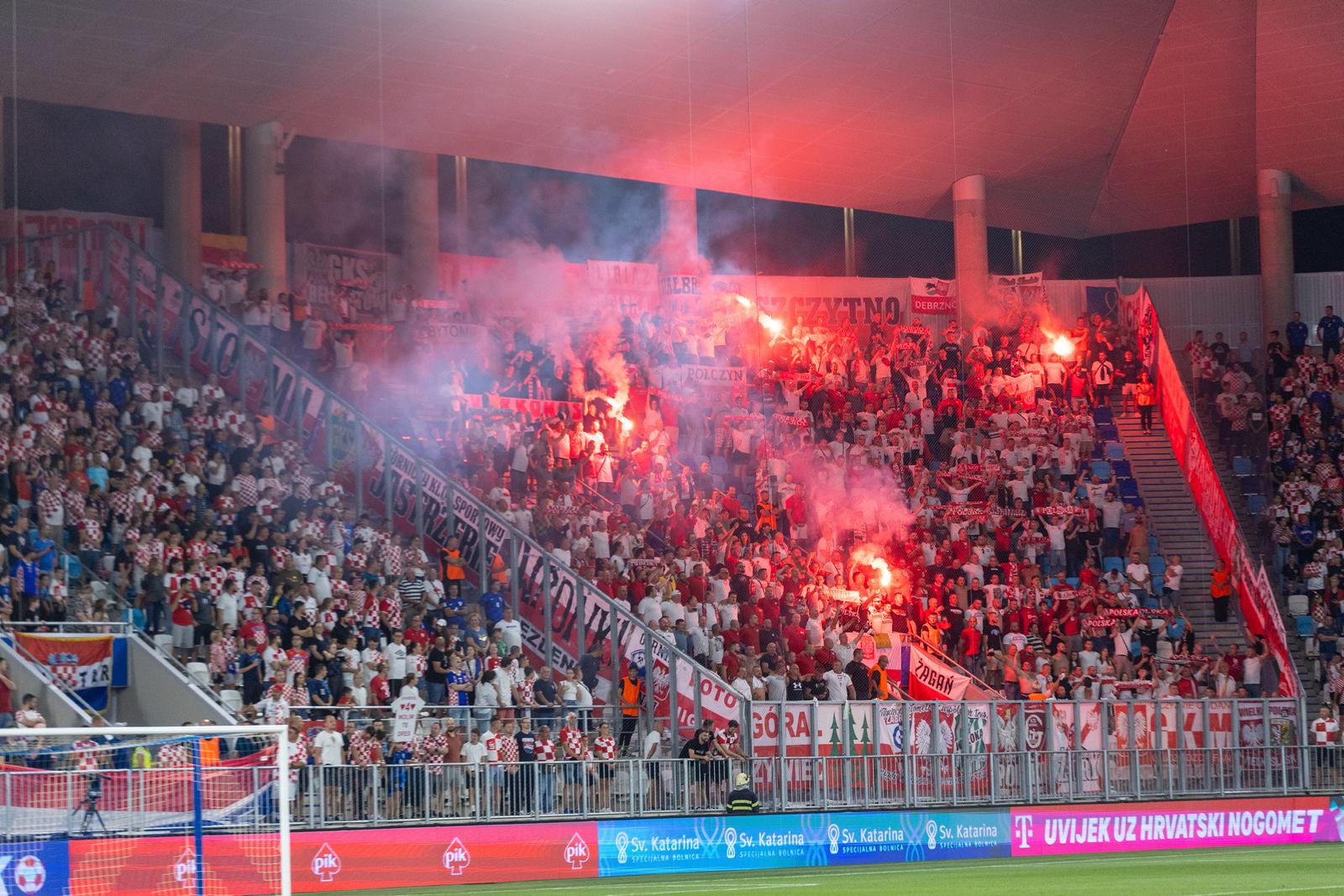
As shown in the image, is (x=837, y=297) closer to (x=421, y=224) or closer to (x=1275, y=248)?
(x=1275, y=248)

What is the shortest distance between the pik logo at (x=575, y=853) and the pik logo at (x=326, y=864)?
2.85 meters

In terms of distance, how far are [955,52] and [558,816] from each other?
19077 millimetres

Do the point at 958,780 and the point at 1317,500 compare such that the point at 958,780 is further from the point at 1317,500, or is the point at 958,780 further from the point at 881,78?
the point at 881,78

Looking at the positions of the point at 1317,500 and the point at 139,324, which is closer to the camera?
the point at 139,324

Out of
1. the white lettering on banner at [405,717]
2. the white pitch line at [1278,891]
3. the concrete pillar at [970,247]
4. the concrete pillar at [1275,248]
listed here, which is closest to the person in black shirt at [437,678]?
the white lettering on banner at [405,717]

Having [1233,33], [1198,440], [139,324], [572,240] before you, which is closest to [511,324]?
[572,240]

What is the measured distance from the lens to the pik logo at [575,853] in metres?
19.8

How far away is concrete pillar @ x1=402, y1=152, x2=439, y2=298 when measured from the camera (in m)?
35.2

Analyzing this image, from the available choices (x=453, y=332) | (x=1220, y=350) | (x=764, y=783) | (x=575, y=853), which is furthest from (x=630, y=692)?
(x=1220, y=350)

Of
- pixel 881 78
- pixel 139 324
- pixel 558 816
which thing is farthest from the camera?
pixel 881 78

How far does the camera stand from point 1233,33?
117 feet

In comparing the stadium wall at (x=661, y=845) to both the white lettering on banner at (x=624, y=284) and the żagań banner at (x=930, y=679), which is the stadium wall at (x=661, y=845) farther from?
the white lettering on banner at (x=624, y=284)

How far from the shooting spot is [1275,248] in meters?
39.6

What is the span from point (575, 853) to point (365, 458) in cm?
888
